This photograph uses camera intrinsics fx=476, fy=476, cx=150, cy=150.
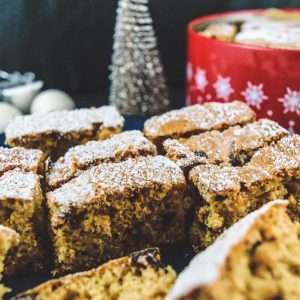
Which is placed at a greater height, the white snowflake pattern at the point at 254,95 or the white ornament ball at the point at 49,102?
the white snowflake pattern at the point at 254,95

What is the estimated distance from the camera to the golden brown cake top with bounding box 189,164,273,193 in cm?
117

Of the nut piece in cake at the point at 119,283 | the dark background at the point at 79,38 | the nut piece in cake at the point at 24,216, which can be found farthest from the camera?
the dark background at the point at 79,38

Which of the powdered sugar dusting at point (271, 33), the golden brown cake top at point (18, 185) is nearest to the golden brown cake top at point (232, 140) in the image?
the powdered sugar dusting at point (271, 33)

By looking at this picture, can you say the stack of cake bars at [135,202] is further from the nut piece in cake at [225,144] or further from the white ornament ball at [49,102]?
the white ornament ball at [49,102]

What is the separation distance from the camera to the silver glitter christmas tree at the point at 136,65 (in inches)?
76.5

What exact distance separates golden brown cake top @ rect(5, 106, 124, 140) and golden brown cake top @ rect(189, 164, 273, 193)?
0.42 m

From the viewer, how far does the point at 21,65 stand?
7.23ft

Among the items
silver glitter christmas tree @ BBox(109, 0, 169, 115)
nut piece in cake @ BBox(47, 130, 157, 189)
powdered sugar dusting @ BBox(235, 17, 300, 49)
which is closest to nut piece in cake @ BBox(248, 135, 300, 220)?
nut piece in cake @ BBox(47, 130, 157, 189)

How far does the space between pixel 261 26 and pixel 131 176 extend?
0.97 m

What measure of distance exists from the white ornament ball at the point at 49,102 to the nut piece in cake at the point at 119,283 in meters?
1.03

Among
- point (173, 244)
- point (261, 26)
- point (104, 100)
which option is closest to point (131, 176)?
point (173, 244)

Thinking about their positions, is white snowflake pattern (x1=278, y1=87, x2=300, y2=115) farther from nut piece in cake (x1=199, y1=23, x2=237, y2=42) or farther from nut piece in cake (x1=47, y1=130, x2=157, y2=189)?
nut piece in cake (x1=47, y1=130, x2=157, y2=189)

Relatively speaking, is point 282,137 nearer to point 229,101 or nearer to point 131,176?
point 229,101

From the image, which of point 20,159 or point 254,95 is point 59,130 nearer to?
point 20,159
